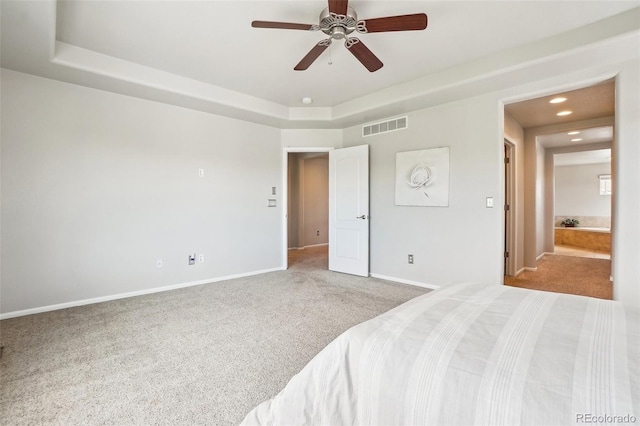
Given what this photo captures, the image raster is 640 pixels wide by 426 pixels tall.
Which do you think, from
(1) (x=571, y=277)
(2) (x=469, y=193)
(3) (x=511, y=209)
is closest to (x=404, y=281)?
(2) (x=469, y=193)

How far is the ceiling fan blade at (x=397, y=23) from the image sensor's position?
1.97 m

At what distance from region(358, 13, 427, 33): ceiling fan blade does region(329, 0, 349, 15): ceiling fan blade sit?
0.56 ft

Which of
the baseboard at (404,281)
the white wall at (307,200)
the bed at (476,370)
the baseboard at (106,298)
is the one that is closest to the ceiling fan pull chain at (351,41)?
the bed at (476,370)

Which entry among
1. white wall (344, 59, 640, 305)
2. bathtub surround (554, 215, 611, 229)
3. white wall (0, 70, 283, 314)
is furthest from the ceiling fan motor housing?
bathtub surround (554, 215, 611, 229)

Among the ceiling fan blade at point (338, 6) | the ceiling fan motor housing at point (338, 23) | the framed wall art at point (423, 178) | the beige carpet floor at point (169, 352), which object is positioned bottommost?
the beige carpet floor at point (169, 352)

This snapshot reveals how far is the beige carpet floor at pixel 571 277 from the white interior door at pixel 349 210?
219 cm

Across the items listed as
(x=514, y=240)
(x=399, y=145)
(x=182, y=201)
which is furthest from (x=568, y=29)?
(x=182, y=201)

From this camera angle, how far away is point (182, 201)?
3.99 m

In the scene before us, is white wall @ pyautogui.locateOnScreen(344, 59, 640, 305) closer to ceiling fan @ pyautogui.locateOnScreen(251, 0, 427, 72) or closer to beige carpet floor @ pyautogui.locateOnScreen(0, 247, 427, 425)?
beige carpet floor @ pyautogui.locateOnScreen(0, 247, 427, 425)

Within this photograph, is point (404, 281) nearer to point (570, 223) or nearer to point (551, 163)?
point (551, 163)

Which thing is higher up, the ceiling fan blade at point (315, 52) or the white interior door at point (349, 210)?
the ceiling fan blade at point (315, 52)

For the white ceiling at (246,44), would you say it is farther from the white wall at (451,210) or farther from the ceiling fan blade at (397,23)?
the white wall at (451,210)

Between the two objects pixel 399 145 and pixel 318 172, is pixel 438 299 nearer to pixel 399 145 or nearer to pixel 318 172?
pixel 399 145

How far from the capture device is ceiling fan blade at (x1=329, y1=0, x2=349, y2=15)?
190 cm
